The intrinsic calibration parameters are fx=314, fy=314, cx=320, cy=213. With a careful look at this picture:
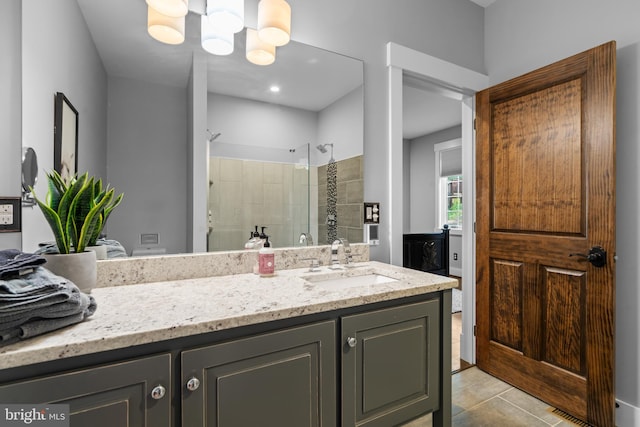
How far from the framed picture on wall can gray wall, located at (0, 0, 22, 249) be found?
0.10m

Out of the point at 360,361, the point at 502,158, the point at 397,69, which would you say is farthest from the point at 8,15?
the point at 502,158

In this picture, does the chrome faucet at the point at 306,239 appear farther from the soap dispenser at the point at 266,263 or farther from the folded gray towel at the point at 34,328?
the folded gray towel at the point at 34,328

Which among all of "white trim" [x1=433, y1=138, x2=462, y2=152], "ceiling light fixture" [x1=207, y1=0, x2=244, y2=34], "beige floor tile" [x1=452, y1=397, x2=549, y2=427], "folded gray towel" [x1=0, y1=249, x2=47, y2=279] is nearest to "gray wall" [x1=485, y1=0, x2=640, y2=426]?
"beige floor tile" [x1=452, y1=397, x2=549, y2=427]


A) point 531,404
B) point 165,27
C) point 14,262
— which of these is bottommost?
point 531,404

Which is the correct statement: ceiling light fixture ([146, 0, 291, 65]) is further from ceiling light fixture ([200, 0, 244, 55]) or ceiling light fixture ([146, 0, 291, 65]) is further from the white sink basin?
the white sink basin

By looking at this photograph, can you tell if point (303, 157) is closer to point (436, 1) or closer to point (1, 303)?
point (1, 303)

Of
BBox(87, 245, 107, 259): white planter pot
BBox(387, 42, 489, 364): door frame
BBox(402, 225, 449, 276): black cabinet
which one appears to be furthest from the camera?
BBox(402, 225, 449, 276): black cabinet

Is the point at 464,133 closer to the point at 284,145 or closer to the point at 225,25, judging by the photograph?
the point at 284,145

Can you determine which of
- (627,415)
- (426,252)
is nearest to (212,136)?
(627,415)

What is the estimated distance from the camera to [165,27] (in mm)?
1340

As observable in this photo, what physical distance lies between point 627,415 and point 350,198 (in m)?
1.87

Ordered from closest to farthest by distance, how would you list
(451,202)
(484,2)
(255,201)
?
(255,201) → (484,2) → (451,202)

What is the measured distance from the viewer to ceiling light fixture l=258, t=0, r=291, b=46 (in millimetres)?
1492

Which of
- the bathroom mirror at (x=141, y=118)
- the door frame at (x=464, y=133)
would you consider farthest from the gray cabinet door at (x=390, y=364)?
the bathroom mirror at (x=141, y=118)
